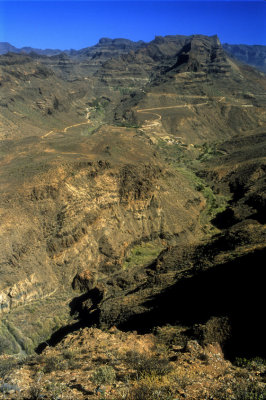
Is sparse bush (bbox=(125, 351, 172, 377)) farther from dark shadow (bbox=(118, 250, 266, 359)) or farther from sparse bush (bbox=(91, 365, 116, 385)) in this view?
dark shadow (bbox=(118, 250, 266, 359))

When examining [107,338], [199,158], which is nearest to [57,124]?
[199,158]

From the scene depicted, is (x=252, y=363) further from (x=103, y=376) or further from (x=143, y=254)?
(x=143, y=254)

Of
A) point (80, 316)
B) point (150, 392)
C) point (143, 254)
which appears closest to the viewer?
point (150, 392)

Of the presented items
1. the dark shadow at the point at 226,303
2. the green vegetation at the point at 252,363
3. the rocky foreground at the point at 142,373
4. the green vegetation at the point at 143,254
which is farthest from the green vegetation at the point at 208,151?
the green vegetation at the point at 252,363

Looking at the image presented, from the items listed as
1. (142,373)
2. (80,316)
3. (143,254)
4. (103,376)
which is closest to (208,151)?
(143,254)

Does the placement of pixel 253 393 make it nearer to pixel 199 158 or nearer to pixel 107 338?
pixel 107 338

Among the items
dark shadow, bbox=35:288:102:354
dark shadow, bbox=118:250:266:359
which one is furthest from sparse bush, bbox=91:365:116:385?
dark shadow, bbox=35:288:102:354
